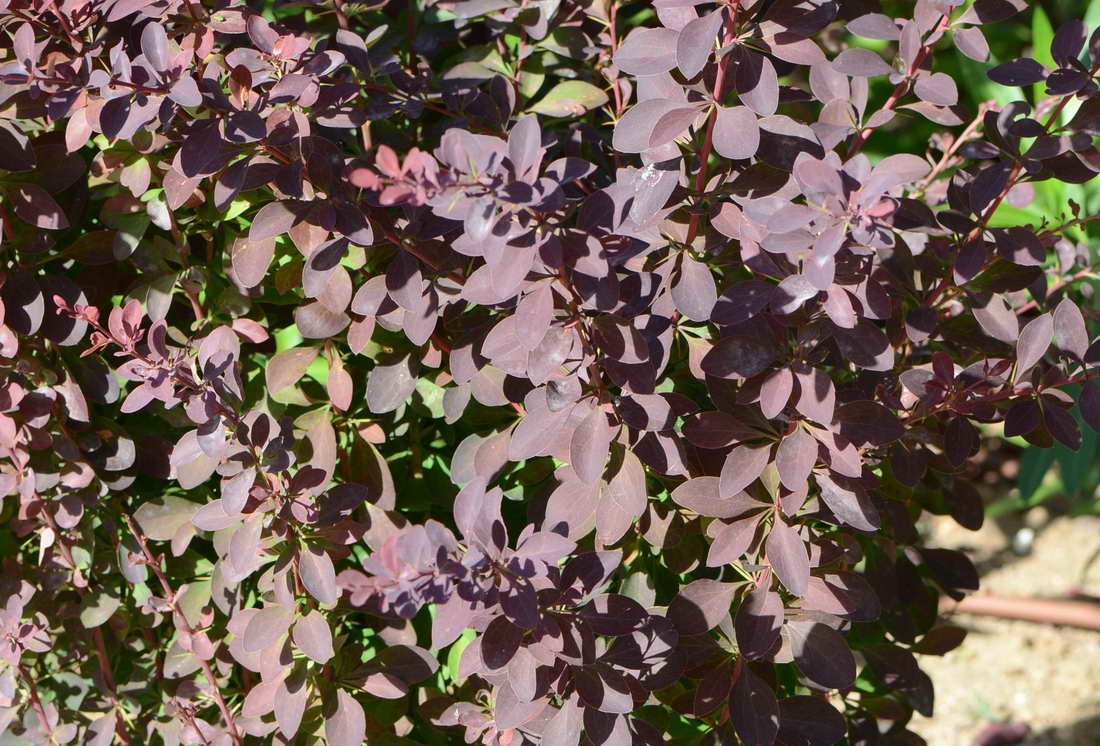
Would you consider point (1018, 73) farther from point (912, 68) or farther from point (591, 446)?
point (591, 446)

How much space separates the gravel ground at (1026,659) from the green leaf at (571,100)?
1.41m

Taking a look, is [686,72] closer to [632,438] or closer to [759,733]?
[632,438]

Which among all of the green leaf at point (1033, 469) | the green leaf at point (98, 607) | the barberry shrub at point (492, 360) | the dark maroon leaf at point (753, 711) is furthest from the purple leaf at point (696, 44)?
the green leaf at point (1033, 469)

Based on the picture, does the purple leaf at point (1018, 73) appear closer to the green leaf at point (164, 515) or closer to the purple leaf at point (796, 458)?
the purple leaf at point (796, 458)

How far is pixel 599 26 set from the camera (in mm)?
1447

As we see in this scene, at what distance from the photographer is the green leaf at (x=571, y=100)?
1301mm

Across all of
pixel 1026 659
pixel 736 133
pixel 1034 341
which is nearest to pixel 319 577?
pixel 736 133

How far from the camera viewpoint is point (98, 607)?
51.4 inches

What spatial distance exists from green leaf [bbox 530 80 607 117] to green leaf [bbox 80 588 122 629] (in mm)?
809

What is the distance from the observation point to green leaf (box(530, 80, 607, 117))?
1301 millimetres

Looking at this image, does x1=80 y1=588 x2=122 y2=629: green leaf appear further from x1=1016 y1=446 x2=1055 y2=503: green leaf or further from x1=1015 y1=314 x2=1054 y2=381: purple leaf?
x1=1016 y1=446 x2=1055 y2=503: green leaf

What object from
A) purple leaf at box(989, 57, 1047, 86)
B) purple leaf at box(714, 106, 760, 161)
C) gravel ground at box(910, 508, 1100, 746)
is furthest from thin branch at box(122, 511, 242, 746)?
gravel ground at box(910, 508, 1100, 746)

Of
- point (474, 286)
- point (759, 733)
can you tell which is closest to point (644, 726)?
point (759, 733)

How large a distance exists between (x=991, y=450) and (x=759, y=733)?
8.82 ft
